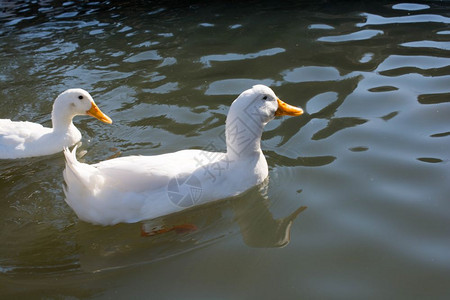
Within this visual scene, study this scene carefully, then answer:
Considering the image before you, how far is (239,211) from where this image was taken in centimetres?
387

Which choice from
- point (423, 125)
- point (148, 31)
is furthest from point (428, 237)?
point (148, 31)

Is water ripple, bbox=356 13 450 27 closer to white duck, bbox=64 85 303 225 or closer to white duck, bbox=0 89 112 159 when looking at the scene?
white duck, bbox=64 85 303 225

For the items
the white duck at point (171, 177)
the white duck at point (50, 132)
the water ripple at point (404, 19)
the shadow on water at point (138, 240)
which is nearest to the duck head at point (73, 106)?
the white duck at point (50, 132)

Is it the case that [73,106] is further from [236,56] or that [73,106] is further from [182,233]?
[236,56]

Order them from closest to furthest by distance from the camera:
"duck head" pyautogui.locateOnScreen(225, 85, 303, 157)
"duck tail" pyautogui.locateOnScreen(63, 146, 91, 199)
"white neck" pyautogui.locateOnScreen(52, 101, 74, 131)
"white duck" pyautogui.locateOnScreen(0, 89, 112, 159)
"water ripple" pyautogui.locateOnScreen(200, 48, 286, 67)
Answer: "duck tail" pyautogui.locateOnScreen(63, 146, 91, 199), "duck head" pyautogui.locateOnScreen(225, 85, 303, 157), "white duck" pyautogui.locateOnScreen(0, 89, 112, 159), "white neck" pyautogui.locateOnScreen(52, 101, 74, 131), "water ripple" pyautogui.locateOnScreen(200, 48, 286, 67)

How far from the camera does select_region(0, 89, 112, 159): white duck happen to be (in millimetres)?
5000

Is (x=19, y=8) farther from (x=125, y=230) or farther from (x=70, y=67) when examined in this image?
(x=125, y=230)

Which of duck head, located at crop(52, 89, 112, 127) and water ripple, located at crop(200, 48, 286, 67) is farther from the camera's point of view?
water ripple, located at crop(200, 48, 286, 67)

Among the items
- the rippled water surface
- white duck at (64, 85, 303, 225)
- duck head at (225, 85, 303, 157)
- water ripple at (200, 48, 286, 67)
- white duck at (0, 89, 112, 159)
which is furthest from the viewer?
water ripple at (200, 48, 286, 67)

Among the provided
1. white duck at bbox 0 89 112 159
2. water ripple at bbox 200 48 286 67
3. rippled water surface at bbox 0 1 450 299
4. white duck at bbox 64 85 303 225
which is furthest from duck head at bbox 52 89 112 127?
water ripple at bbox 200 48 286 67

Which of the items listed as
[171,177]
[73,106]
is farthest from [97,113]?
[171,177]

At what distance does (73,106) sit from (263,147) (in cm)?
216

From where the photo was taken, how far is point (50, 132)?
520 cm

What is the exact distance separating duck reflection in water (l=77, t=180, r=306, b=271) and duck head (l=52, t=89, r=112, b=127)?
1843 mm
